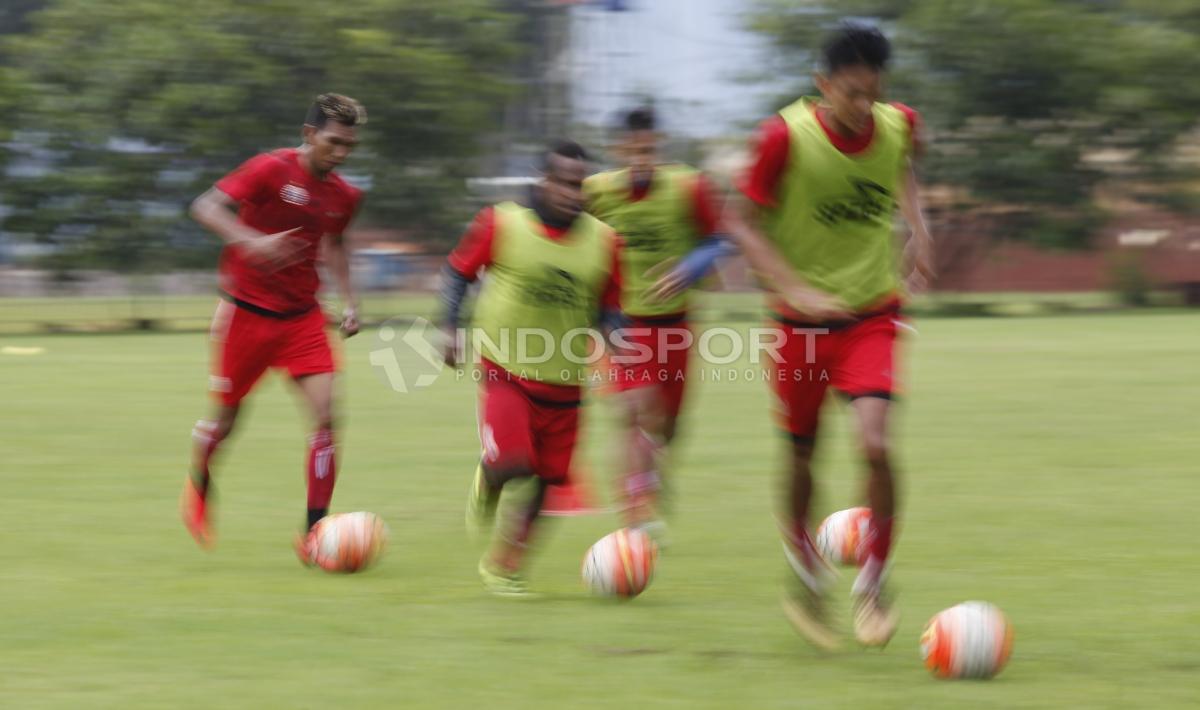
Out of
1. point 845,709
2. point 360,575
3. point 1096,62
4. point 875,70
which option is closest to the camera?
point 845,709

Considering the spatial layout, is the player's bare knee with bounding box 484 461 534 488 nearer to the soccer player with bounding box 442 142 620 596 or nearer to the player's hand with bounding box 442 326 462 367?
the soccer player with bounding box 442 142 620 596

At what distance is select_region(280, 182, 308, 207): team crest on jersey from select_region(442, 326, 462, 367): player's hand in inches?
51.8

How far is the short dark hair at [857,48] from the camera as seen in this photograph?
226 inches

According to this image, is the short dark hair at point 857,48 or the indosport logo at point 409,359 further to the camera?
the indosport logo at point 409,359

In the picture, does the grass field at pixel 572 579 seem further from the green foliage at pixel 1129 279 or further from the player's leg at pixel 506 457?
the green foliage at pixel 1129 279

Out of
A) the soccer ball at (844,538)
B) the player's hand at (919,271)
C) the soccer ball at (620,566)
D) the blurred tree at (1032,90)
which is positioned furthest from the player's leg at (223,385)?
the blurred tree at (1032,90)

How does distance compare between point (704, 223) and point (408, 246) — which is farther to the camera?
point (408, 246)

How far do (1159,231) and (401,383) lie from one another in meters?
25.8

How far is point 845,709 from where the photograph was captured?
526cm

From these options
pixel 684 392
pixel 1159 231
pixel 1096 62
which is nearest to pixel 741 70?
pixel 1096 62

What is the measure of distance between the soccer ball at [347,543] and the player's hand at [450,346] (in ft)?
3.30

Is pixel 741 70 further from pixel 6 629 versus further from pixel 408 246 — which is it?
pixel 6 629

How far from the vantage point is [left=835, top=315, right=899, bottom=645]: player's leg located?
18.9 feet

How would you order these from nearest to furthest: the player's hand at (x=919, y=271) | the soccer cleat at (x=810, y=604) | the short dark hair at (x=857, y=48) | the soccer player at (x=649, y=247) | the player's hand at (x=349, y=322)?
the short dark hair at (x=857, y=48) → the soccer cleat at (x=810, y=604) → the player's hand at (x=919, y=271) → the player's hand at (x=349, y=322) → the soccer player at (x=649, y=247)
